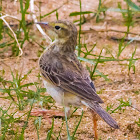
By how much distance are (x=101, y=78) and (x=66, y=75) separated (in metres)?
1.38

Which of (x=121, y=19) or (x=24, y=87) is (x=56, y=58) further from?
(x=121, y=19)

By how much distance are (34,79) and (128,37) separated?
6.86 ft

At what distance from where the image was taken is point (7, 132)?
4.36 m

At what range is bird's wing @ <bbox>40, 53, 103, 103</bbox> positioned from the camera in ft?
14.1

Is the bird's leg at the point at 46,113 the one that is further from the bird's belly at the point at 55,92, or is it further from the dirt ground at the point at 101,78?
the bird's belly at the point at 55,92

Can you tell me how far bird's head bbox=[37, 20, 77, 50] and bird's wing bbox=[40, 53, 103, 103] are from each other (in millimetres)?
190

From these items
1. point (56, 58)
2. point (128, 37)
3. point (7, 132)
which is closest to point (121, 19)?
point (128, 37)

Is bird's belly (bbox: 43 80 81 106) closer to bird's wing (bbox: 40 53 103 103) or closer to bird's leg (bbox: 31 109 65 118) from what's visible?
bird's wing (bbox: 40 53 103 103)

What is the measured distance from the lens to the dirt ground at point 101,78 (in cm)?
453

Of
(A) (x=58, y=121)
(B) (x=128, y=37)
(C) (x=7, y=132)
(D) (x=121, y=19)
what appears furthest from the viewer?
(D) (x=121, y=19)

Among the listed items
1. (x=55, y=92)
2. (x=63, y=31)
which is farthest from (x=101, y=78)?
(x=55, y=92)

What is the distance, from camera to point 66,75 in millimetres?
4566

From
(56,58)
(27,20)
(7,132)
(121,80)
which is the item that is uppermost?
(27,20)

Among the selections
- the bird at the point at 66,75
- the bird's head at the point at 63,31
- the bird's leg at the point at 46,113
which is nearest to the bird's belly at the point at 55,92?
the bird at the point at 66,75
